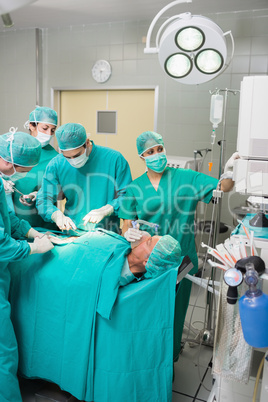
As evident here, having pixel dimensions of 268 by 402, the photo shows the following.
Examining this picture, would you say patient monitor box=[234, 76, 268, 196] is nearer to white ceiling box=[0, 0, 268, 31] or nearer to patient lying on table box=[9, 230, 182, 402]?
patient lying on table box=[9, 230, 182, 402]

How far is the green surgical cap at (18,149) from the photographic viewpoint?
5.78ft

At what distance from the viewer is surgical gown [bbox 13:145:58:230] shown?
98.5 inches

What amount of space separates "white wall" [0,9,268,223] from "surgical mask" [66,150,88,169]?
2002 mm

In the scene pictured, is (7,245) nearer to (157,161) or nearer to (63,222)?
(63,222)

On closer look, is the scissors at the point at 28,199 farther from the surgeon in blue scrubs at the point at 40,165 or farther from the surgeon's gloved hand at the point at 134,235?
the surgeon's gloved hand at the point at 134,235

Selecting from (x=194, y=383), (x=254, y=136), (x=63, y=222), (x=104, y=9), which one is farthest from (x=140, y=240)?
(x=104, y=9)

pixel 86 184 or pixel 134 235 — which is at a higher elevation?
pixel 86 184

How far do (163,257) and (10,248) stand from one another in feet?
2.24

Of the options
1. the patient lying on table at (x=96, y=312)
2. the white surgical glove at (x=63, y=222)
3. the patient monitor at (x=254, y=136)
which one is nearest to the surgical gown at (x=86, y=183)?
the white surgical glove at (x=63, y=222)

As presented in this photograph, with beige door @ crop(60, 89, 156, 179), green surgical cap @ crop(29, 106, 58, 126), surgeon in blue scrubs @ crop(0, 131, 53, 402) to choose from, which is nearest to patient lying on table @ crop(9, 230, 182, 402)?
surgeon in blue scrubs @ crop(0, 131, 53, 402)

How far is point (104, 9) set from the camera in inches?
152

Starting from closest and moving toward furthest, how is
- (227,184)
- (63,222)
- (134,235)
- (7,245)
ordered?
(7,245) < (134,235) < (227,184) < (63,222)

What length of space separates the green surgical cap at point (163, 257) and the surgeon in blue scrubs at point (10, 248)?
0.53m

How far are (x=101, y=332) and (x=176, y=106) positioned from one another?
9.69ft
